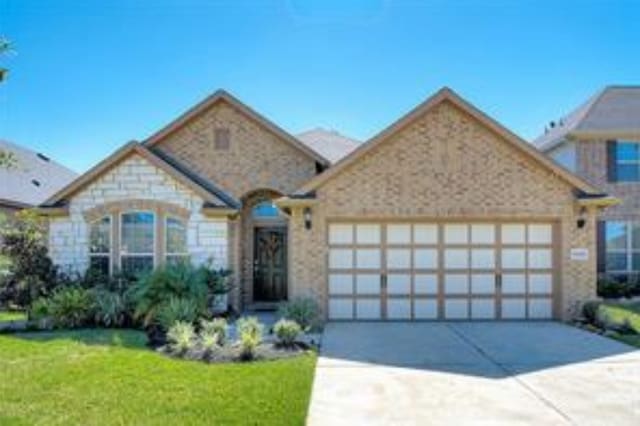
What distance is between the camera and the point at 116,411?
7.03 m

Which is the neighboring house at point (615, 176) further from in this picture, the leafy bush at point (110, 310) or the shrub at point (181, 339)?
the leafy bush at point (110, 310)

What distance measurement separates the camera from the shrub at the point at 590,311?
13.7 m

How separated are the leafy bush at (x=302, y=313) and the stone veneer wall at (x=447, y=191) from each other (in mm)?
780

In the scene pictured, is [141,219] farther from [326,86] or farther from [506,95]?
[506,95]

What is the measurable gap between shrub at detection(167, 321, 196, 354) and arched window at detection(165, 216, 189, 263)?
4.98 m

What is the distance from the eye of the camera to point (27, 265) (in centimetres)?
1612

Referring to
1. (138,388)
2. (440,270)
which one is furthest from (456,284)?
(138,388)

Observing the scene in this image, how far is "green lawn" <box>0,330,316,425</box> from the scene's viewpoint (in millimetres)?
6840

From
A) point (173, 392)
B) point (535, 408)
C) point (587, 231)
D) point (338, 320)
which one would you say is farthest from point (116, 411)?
point (587, 231)

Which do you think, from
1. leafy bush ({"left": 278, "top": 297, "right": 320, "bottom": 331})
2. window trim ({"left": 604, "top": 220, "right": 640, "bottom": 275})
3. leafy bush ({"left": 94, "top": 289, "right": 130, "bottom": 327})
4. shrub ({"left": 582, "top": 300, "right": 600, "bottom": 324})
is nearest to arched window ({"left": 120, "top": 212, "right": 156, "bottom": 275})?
leafy bush ({"left": 94, "top": 289, "right": 130, "bottom": 327})

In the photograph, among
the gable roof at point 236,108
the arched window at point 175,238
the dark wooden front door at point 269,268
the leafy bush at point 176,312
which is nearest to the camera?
the leafy bush at point 176,312

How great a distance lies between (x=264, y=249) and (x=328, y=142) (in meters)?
6.24

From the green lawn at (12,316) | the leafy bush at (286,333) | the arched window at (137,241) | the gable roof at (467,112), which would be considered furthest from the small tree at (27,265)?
the leafy bush at (286,333)

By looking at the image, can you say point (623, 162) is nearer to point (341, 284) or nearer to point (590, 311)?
point (590, 311)
